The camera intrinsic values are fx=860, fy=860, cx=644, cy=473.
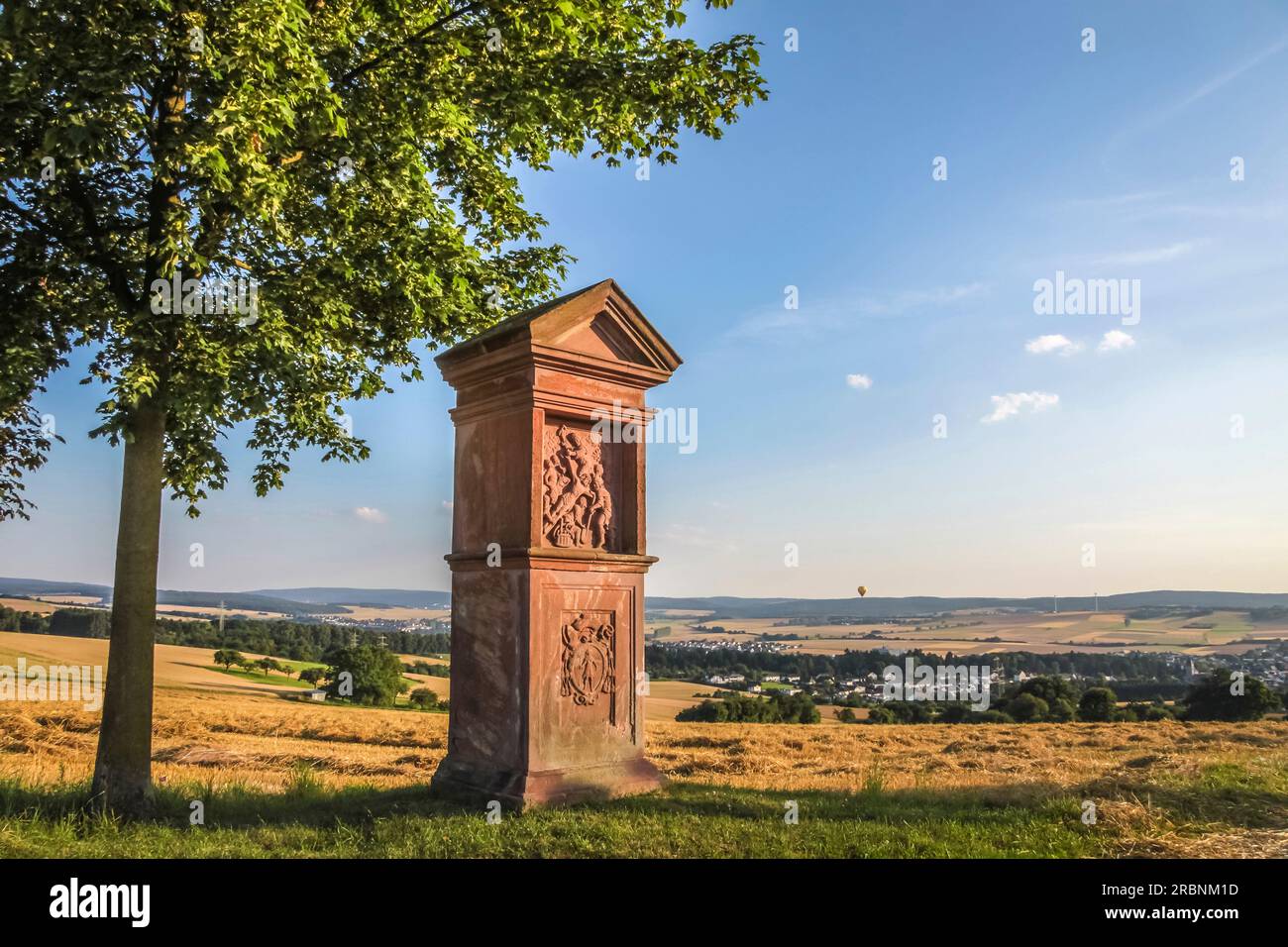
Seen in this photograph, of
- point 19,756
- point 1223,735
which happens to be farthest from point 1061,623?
point 19,756

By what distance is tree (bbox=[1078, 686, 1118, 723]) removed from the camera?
34750mm

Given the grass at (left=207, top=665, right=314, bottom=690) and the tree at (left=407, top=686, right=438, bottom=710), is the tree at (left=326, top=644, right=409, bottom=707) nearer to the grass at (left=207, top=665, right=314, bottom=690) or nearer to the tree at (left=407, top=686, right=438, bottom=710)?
the tree at (left=407, top=686, right=438, bottom=710)

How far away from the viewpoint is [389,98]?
26.0 feet

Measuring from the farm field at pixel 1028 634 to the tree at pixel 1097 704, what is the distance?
31.1 m

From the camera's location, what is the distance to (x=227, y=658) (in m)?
42.2

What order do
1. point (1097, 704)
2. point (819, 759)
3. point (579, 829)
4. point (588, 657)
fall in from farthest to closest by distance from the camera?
point (1097, 704), point (819, 759), point (588, 657), point (579, 829)

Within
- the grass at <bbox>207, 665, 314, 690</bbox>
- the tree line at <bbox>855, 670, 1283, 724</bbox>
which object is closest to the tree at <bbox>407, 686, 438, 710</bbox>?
the grass at <bbox>207, 665, 314, 690</bbox>

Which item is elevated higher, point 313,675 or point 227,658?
point 227,658

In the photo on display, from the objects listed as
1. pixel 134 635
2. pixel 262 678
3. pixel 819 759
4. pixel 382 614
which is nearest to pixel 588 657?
pixel 134 635

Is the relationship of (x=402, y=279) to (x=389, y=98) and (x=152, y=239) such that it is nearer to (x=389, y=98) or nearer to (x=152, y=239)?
(x=389, y=98)

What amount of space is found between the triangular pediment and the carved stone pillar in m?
0.01

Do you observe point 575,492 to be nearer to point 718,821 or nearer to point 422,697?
point 718,821

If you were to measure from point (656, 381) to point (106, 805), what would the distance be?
601 cm

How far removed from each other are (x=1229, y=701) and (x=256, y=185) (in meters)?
34.2
